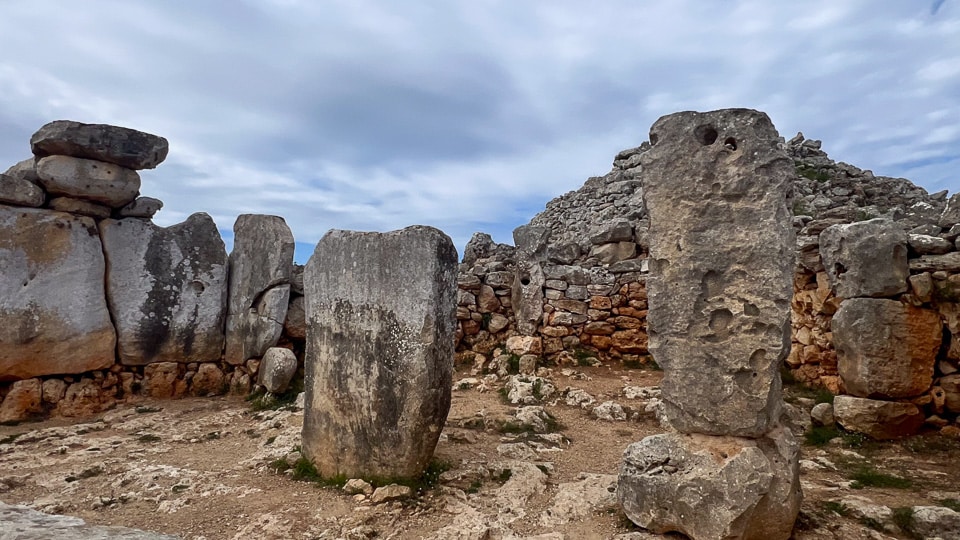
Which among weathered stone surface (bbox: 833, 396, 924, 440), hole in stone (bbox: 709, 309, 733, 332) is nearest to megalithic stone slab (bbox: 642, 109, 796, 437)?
hole in stone (bbox: 709, 309, 733, 332)

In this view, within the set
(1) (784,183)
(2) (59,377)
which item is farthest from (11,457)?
(1) (784,183)

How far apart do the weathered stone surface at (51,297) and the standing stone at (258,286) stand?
1.57 m

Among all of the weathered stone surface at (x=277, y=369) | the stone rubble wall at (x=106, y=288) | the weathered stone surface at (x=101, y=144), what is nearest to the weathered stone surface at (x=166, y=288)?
the stone rubble wall at (x=106, y=288)

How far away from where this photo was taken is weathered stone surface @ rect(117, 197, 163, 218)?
7.68 metres

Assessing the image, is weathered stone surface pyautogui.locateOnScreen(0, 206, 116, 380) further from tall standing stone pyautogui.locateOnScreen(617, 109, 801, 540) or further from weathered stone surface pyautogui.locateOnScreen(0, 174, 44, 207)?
tall standing stone pyautogui.locateOnScreen(617, 109, 801, 540)

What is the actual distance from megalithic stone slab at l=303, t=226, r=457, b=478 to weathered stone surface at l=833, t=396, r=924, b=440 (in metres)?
4.07

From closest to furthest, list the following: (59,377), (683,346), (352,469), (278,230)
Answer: (683,346)
(352,469)
(59,377)
(278,230)

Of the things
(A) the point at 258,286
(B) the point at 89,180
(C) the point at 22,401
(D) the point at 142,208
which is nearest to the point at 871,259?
(A) the point at 258,286

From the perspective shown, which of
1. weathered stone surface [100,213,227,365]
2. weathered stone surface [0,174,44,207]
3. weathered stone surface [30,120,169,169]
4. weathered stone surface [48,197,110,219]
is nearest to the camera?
weathered stone surface [0,174,44,207]

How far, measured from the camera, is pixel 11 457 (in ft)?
17.1

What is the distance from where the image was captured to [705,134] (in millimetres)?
3615

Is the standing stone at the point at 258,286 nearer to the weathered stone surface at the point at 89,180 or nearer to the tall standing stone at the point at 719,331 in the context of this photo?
the weathered stone surface at the point at 89,180

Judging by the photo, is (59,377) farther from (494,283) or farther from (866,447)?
(866,447)

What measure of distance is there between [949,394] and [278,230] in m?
8.30
